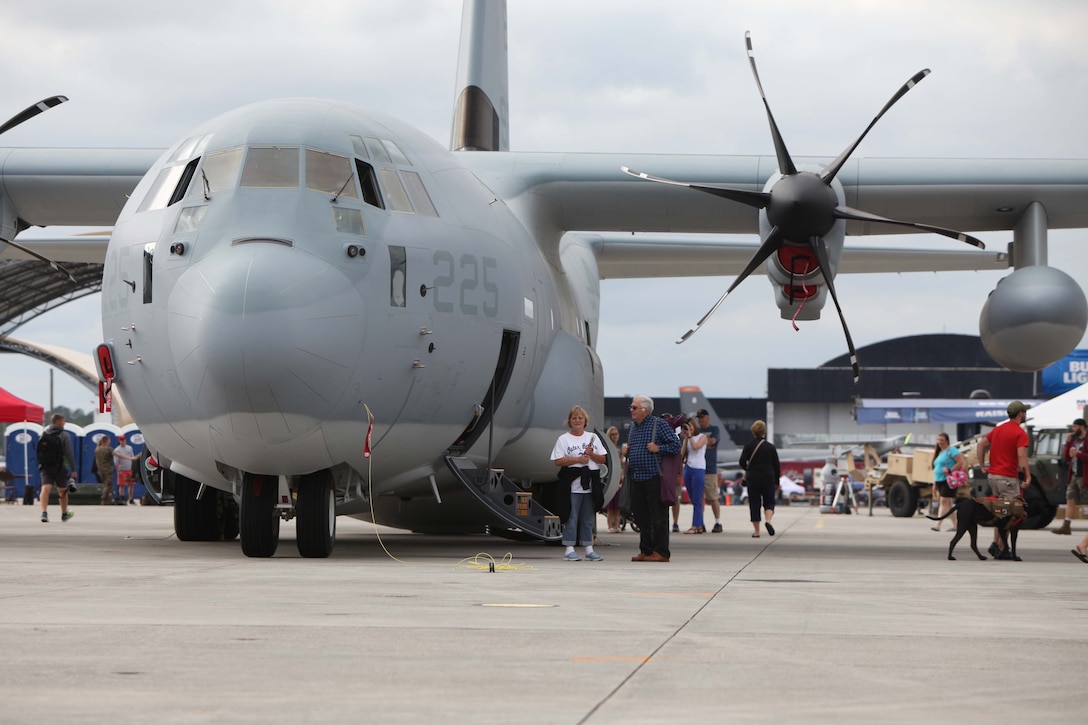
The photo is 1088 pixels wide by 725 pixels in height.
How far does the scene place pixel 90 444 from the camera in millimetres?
39531

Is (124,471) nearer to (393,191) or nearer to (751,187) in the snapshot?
(751,187)

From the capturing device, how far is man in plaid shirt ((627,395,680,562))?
12.2 meters

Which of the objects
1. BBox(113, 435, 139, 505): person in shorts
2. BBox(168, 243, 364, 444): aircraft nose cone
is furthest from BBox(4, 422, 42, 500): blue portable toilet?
BBox(168, 243, 364, 444): aircraft nose cone

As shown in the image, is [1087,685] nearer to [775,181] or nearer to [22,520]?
[775,181]

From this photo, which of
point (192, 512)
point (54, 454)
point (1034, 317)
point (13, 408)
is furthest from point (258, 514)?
point (13, 408)

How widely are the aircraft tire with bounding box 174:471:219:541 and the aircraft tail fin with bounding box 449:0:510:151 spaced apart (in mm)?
5892

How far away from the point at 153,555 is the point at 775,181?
7441 millimetres

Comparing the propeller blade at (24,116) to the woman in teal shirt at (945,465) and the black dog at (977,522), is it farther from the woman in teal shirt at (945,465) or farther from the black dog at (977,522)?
the woman in teal shirt at (945,465)

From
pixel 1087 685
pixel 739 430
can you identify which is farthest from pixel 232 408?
pixel 739 430

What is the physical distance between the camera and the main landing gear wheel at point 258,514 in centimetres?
1157

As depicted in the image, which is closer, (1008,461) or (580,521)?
(580,521)

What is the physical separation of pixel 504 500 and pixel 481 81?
285 inches

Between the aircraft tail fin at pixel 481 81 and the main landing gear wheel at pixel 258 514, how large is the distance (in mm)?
7063

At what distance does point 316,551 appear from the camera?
11562 millimetres
